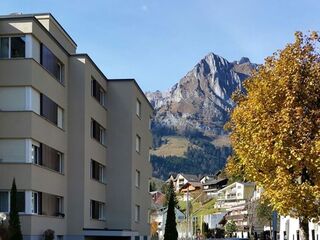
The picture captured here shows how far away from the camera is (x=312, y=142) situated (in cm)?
2250

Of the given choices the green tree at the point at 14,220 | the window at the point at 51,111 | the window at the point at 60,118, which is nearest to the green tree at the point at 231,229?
the window at the point at 60,118

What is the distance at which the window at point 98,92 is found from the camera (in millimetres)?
46000

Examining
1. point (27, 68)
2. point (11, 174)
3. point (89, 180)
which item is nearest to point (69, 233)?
point (89, 180)

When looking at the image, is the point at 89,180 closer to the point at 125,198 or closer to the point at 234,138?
the point at 125,198

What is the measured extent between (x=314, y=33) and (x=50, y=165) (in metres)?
19.6

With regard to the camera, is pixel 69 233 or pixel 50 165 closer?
pixel 50 165

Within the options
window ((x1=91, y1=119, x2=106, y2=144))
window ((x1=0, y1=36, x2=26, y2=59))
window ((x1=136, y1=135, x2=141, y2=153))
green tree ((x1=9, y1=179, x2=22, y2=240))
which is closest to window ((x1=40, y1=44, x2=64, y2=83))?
window ((x1=0, y1=36, x2=26, y2=59))

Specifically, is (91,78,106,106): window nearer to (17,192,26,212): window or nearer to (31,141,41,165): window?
(31,141,41,165): window

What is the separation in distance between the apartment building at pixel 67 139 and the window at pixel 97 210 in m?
0.08

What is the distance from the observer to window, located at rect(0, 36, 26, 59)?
1406 inches

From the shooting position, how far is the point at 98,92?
157ft

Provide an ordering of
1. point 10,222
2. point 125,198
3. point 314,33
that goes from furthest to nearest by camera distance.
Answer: point 125,198 < point 10,222 < point 314,33

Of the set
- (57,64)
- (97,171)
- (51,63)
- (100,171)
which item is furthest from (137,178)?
(51,63)

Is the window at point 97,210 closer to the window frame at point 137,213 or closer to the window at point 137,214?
the window frame at point 137,213
